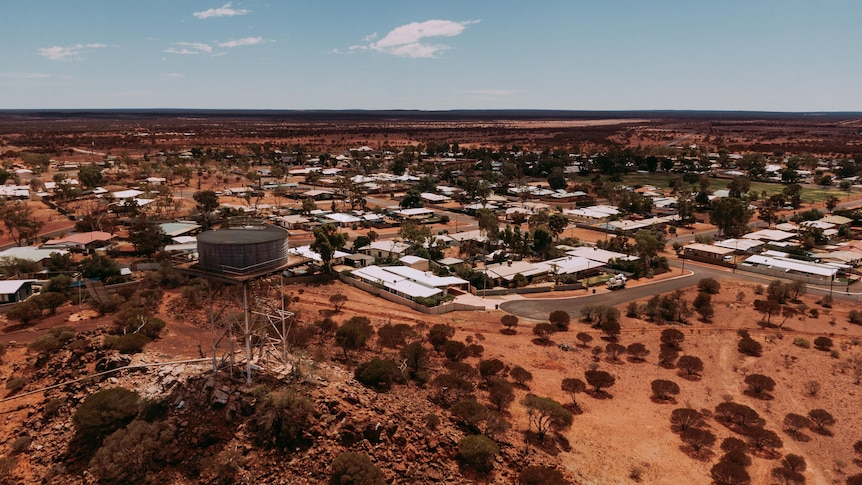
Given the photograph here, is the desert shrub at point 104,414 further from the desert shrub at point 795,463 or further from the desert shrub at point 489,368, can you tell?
the desert shrub at point 795,463

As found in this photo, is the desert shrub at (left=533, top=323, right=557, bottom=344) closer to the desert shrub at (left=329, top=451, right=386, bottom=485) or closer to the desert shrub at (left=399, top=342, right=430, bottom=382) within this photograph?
the desert shrub at (left=399, top=342, right=430, bottom=382)

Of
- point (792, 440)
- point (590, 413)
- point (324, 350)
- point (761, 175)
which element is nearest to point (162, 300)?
point (324, 350)

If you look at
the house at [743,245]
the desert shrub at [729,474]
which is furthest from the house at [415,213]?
the desert shrub at [729,474]

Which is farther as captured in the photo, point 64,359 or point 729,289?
point 729,289

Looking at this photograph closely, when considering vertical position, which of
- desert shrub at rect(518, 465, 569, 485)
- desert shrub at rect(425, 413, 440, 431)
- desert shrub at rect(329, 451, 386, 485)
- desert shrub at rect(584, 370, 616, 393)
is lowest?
desert shrub at rect(584, 370, 616, 393)

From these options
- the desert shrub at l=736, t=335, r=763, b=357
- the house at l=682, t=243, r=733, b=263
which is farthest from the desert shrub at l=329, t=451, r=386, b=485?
the house at l=682, t=243, r=733, b=263

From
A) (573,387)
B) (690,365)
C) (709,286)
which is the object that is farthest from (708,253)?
(573,387)

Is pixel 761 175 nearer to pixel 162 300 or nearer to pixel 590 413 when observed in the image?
pixel 590 413
